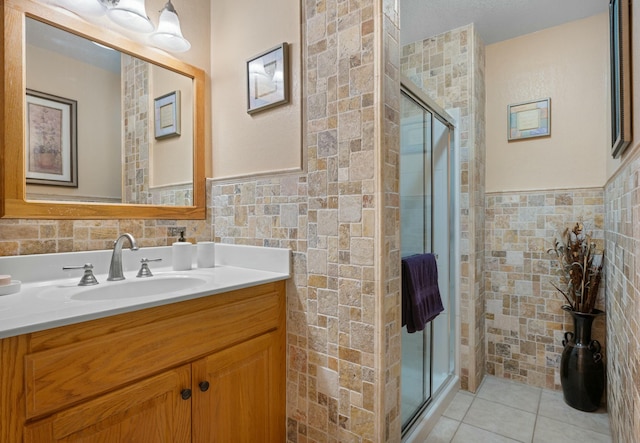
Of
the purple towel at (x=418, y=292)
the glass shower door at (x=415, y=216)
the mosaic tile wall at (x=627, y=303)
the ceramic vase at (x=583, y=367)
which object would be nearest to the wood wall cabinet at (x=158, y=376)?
the purple towel at (x=418, y=292)

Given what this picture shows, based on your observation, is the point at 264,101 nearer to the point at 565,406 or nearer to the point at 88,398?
the point at 88,398

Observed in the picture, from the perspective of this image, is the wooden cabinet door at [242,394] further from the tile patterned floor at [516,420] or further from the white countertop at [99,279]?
the tile patterned floor at [516,420]

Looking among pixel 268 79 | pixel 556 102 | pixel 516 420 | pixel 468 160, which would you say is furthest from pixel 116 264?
pixel 556 102

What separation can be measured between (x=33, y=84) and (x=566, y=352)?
305cm

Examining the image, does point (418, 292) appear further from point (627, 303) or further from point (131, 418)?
point (131, 418)

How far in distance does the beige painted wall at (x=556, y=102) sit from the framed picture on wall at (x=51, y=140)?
102 inches

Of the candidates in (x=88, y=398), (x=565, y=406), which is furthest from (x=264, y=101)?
(x=565, y=406)

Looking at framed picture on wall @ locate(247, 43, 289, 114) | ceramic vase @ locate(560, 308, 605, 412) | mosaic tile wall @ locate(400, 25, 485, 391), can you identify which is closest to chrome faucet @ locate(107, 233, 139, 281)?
framed picture on wall @ locate(247, 43, 289, 114)

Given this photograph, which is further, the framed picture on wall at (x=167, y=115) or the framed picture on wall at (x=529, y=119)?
the framed picture on wall at (x=529, y=119)

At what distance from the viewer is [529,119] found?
91.4 inches

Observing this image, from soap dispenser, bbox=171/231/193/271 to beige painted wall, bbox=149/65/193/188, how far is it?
36 centimetres

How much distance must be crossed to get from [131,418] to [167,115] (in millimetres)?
1400

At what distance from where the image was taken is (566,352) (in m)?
2.03

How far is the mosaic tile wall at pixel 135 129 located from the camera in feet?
5.14
